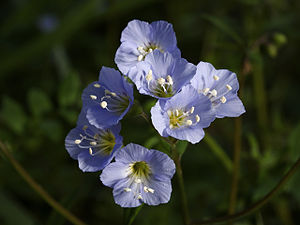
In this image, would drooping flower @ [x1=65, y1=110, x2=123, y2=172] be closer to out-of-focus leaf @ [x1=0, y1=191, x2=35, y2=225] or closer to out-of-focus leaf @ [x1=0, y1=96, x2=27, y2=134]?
out-of-focus leaf @ [x1=0, y1=96, x2=27, y2=134]

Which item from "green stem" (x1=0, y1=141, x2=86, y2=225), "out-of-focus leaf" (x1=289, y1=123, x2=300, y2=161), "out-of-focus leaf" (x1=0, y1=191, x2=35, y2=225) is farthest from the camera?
"out-of-focus leaf" (x1=0, y1=191, x2=35, y2=225)

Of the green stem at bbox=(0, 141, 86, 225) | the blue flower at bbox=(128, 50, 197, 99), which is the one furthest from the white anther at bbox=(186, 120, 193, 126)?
the green stem at bbox=(0, 141, 86, 225)

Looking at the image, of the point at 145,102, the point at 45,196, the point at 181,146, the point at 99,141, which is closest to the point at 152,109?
the point at 181,146

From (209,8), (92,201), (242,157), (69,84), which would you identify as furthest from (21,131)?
(209,8)

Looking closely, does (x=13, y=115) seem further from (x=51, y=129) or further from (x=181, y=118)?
(x=181, y=118)

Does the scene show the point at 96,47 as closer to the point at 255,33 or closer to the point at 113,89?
the point at 255,33

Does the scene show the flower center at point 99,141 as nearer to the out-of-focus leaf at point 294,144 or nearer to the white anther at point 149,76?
the white anther at point 149,76

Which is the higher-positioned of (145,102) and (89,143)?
(89,143)
